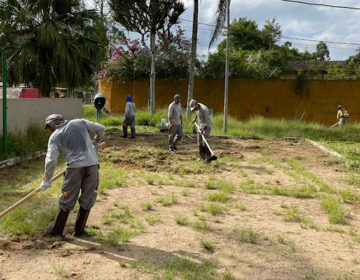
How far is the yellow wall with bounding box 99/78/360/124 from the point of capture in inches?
765

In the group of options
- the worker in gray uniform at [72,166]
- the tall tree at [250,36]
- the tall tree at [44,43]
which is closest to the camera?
the worker in gray uniform at [72,166]

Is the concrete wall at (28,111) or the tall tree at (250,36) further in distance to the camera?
the tall tree at (250,36)

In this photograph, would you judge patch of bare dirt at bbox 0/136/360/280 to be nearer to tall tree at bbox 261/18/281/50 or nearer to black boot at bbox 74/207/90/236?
black boot at bbox 74/207/90/236

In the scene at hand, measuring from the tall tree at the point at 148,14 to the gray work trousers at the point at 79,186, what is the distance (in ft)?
44.7

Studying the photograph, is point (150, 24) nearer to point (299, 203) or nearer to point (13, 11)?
point (13, 11)

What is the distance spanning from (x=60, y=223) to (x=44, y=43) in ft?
37.1

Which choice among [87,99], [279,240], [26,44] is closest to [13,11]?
[26,44]

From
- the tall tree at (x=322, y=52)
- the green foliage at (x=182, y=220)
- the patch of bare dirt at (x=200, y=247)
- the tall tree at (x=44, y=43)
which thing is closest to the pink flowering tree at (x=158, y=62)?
the tall tree at (x=44, y=43)

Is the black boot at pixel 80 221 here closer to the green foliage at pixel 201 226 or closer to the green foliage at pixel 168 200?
the green foliage at pixel 201 226

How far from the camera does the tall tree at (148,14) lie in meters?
17.5

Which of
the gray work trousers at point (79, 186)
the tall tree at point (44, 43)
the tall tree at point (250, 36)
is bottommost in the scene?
the gray work trousers at point (79, 186)

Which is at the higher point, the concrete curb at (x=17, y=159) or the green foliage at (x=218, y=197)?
the concrete curb at (x=17, y=159)

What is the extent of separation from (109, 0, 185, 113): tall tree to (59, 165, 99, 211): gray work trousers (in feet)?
44.7

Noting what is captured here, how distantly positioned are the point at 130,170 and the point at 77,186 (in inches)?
160
